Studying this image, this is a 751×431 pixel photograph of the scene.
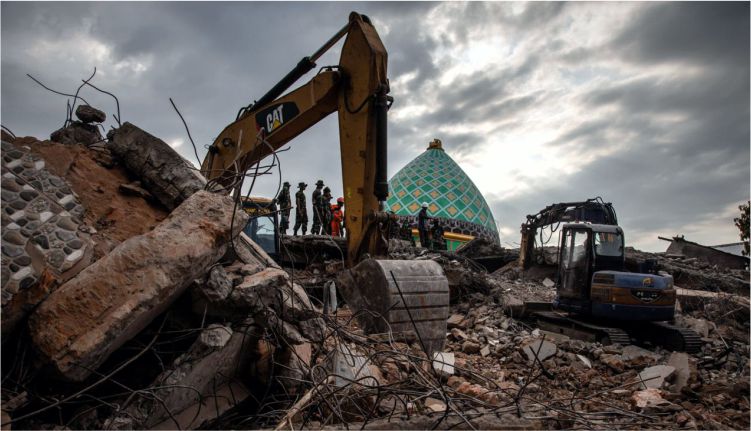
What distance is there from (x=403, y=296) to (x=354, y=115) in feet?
7.19

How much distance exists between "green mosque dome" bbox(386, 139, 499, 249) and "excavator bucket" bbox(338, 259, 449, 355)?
48.7ft

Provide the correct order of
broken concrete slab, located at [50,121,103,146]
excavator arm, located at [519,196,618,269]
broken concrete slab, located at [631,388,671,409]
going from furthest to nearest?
1. excavator arm, located at [519,196,618,269]
2. broken concrete slab, located at [631,388,671,409]
3. broken concrete slab, located at [50,121,103,146]

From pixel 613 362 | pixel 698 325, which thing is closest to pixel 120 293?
pixel 613 362

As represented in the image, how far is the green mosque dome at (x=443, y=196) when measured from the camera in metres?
20.3

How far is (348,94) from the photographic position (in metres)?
5.59

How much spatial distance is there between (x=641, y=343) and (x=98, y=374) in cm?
768

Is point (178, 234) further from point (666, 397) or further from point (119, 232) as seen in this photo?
point (666, 397)

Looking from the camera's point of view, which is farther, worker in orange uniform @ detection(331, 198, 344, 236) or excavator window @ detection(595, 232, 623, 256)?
worker in orange uniform @ detection(331, 198, 344, 236)

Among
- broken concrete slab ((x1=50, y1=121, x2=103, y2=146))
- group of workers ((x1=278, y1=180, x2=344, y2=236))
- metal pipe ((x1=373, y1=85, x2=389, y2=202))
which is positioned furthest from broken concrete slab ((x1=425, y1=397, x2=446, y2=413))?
group of workers ((x1=278, y1=180, x2=344, y2=236))

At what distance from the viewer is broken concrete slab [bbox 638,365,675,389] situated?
4980 mm

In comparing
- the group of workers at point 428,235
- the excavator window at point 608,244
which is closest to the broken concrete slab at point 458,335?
the excavator window at point 608,244

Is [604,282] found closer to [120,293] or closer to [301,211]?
[120,293]

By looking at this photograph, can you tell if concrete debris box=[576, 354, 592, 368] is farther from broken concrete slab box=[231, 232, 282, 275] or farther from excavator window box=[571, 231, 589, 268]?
broken concrete slab box=[231, 232, 282, 275]

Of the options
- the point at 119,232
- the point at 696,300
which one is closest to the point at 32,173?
the point at 119,232
